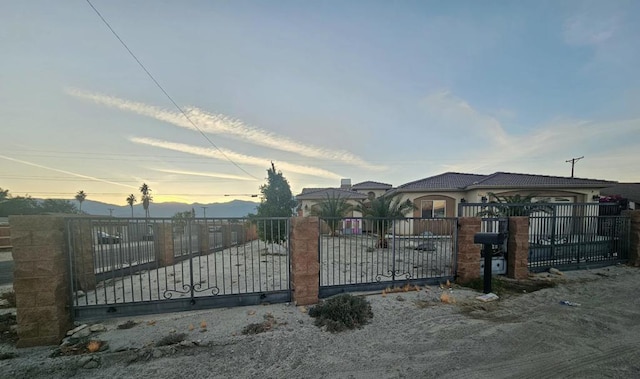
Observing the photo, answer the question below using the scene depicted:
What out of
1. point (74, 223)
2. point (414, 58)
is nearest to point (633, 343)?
point (74, 223)

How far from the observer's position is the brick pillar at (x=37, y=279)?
3672 millimetres

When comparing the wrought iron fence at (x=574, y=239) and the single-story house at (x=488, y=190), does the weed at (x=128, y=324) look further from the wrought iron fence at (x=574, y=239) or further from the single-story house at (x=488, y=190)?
the single-story house at (x=488, y=190)

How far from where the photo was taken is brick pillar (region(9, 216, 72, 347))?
12.0ft

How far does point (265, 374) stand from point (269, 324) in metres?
1.25

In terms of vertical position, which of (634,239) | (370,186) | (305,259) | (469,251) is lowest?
(634,239)

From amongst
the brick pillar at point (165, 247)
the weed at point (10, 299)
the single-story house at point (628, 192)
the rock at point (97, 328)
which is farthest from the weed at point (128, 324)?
the single-story house at point (628, 192)

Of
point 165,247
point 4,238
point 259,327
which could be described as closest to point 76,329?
point 259,327

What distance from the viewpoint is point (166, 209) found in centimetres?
11894

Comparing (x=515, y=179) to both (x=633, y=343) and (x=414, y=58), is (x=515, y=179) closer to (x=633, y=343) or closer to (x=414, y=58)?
(x=414, y=58)

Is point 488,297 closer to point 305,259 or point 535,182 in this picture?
point 305,259

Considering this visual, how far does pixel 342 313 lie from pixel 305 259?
1.24m

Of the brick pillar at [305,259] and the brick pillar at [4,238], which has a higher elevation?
the brick pillar at [305,259]

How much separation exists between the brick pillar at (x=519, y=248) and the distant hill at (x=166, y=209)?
39.1m

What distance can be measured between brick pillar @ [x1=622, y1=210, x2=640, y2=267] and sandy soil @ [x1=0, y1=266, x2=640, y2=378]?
544 cm
